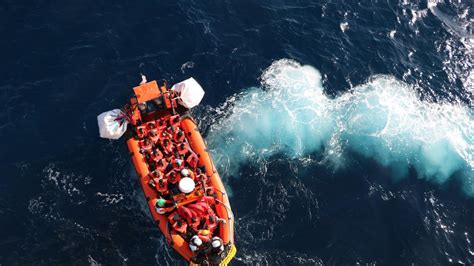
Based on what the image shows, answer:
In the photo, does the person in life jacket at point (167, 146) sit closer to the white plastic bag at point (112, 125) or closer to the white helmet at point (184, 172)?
the white helmet at point (184, 172)

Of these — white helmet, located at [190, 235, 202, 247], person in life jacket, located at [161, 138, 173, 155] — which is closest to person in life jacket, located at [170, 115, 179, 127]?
person in life jacket, located at [161, 138, 173, 155]

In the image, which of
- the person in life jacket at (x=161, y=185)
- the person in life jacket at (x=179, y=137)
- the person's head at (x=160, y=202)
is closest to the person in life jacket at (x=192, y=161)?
the person in life jacket at (x=179, y=137)

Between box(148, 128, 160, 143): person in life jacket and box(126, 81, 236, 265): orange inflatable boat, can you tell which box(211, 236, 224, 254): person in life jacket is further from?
box(148, 128, 160, 143): person in life jacket

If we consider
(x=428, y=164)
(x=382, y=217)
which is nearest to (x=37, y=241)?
(x=382, y=217)

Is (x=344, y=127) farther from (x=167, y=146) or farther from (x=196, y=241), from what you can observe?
(x=196, y=241)

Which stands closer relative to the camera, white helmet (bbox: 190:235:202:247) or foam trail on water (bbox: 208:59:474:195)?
white helmet (bbox: 190:235:202:247)

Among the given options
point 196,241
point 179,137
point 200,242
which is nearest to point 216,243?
point 200,242
